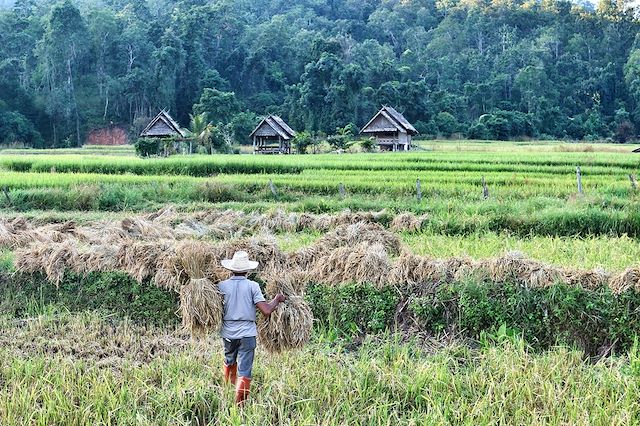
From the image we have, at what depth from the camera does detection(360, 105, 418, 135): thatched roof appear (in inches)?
1326

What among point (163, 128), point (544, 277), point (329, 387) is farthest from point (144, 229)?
point (163, 128)

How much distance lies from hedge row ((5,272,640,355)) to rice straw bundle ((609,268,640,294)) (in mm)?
60

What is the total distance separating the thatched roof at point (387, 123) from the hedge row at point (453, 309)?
27.5 meters

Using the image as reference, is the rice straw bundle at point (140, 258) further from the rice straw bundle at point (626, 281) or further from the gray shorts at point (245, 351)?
the rice straw bundle at point (626, 281)

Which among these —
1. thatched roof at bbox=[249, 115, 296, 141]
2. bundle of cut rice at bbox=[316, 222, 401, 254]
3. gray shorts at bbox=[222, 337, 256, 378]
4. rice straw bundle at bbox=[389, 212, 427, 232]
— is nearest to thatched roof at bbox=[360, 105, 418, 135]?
thatched roof at bbox=[249, 115, 296, 141]

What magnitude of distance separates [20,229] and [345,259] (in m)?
6.55

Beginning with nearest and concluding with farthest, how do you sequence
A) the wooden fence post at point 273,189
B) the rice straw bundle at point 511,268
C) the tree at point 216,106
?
the rice straw bundle at point 511,268, the wooden fence post at point 273,189, the tree at point 216,106

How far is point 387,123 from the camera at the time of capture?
34281mm

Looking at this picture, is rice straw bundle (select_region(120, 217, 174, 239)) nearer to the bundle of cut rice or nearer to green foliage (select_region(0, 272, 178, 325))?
green foliage (select_region(0, 272, 178, 325))

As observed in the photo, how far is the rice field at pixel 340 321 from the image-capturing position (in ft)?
14.9

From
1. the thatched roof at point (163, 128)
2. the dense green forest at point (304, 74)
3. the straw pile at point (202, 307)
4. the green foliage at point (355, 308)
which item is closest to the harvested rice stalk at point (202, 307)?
the straw pile at point (202, 307)

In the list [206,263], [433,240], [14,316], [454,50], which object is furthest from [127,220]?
[454,50]

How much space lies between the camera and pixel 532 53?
56469 mm

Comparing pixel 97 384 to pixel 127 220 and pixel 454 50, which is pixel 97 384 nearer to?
pixel 127 220
